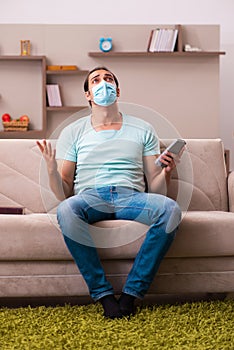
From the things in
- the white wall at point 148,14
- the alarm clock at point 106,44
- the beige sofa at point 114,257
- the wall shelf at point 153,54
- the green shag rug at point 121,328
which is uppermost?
the white wall at point 148,14

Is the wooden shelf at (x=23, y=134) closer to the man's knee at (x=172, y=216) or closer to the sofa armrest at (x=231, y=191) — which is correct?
the sofa armrest at (x=231, y=191)

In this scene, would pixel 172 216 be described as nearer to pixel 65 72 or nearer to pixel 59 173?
pixel 59 173

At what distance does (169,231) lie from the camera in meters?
2.51

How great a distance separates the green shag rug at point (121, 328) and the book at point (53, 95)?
3875mm

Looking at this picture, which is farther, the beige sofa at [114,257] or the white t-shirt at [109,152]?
the white t-shirt at [109,152]

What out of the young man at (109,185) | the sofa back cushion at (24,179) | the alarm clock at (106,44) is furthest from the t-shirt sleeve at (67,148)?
the alarm clock at (106,44)

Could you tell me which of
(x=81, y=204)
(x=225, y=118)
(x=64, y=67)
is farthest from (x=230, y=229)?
(x=225, y=118)

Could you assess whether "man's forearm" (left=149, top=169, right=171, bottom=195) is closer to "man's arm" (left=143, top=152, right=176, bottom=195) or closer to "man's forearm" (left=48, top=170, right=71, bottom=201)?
"man's arm" (left=143, top=152, right=176, bottom=195)

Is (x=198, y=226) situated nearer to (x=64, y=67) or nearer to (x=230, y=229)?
(x=230, y=229)

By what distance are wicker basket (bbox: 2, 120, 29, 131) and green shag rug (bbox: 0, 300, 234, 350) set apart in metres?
3.82

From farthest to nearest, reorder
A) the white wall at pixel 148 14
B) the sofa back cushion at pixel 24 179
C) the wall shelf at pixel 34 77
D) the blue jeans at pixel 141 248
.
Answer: the white wall at pixel 148 14, the wall shelf at pixel 34 77, the sofa back cushion at pixel 24 179, the blue jeans at pixel 141 248

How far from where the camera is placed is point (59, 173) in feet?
9.32

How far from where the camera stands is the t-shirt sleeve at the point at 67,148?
9.68 feet

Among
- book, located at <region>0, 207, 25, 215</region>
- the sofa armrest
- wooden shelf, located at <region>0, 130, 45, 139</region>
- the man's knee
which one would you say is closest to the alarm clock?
wooden shelf, located at <region>0, 130, 45, 139</region>
